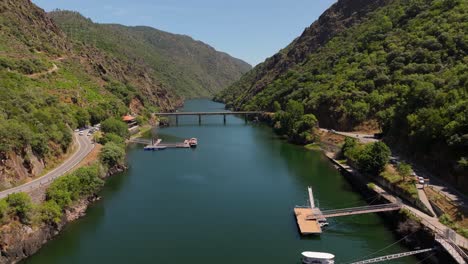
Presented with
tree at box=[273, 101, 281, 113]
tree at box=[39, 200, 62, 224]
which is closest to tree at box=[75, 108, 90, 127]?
tree at box=[39, 200, 62, 224]

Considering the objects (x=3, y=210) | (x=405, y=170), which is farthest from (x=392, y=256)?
(x=3, y=210)

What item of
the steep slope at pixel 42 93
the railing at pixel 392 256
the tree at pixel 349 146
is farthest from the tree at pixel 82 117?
the railing at pixel 392 256

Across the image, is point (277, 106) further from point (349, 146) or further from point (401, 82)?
point (349, 146)

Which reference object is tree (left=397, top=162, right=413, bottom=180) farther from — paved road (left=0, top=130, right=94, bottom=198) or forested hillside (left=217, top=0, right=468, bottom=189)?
paved road (left=0, top=130, right=94, bottom=198)

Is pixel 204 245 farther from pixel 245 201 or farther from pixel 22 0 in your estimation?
pixel 22 0

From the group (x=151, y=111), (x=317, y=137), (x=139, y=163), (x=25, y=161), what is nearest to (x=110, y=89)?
(x=151, y=111)

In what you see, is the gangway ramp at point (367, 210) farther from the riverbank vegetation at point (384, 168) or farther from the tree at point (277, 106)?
the tree at point (277, 106)
